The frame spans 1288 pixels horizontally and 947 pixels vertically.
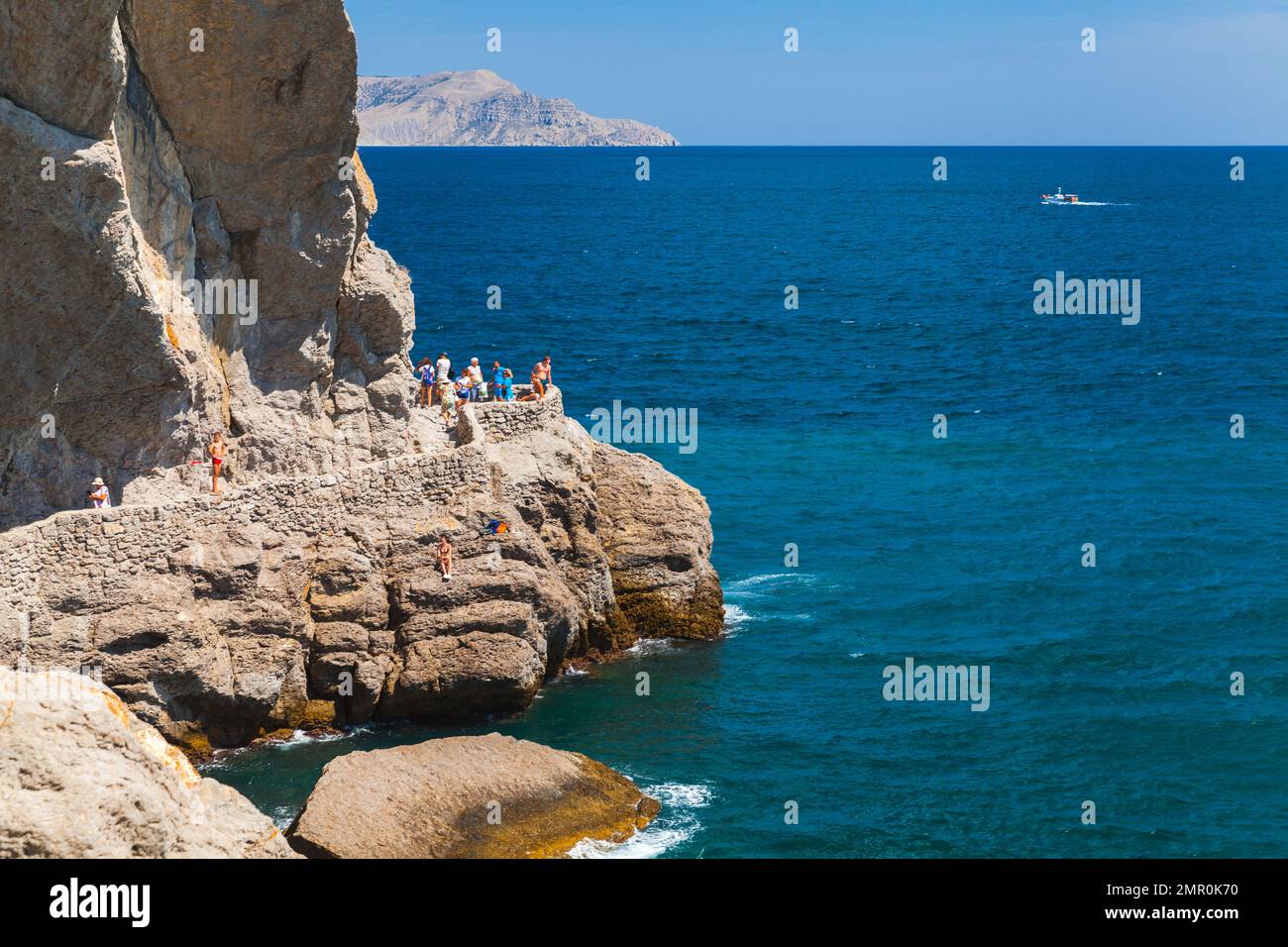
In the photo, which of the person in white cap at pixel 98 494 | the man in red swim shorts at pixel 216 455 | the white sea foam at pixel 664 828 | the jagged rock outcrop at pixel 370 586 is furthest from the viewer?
the man in red swim shorts at pixel 216 455

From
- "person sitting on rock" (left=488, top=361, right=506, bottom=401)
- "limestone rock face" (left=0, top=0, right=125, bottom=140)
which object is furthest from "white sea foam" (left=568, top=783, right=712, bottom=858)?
"limestone rock face" (left=0, top=0, right=125, bottom=140)

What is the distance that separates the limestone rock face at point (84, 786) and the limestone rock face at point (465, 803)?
312 inches

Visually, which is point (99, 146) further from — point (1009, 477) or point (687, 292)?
point (687, 292)

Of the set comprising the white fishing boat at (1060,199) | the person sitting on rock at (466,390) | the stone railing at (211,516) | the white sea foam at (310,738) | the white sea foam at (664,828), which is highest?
the white fishing boat at (1060,199)

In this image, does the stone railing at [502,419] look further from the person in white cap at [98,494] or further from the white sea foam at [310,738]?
the person in white cap at [98,494]

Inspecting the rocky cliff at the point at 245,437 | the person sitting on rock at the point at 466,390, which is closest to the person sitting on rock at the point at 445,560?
the rocky cliff at the point at 245,437

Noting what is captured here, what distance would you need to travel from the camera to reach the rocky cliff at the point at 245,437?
29.7m

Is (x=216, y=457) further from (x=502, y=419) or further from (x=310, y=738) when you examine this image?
(x=502, y=419)

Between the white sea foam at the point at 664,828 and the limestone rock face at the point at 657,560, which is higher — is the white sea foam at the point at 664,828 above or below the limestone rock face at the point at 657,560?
below

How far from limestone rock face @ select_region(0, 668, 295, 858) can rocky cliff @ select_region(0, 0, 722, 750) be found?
13.0 metres

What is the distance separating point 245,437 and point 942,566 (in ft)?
73.6

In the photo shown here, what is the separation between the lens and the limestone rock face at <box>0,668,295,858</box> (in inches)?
661

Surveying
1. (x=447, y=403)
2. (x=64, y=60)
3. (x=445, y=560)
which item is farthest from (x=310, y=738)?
(x=64, y=60)

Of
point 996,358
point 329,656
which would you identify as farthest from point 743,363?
point 329,656
